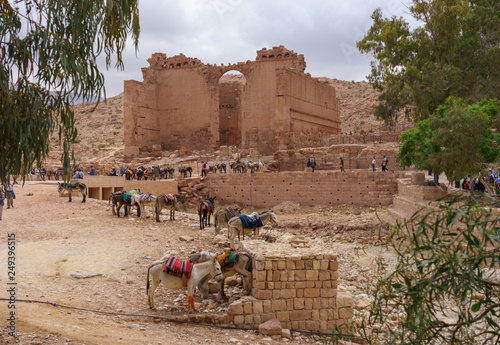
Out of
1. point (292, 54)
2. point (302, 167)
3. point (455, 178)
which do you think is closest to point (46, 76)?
point (455, 178)

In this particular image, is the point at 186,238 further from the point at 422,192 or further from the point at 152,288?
the point at 422,192

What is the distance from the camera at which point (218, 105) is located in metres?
34.2

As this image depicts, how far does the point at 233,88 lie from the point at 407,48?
1796 cm

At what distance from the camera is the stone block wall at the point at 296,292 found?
292 inches

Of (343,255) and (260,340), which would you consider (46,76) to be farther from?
(343,255)

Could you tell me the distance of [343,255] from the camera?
13.2m

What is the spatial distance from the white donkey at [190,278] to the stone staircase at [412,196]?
28.0ft

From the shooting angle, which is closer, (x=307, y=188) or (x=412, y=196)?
(x=412, y=196)

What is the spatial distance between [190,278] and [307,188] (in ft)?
50.0

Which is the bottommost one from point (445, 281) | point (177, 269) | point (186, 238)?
point (186, 238)

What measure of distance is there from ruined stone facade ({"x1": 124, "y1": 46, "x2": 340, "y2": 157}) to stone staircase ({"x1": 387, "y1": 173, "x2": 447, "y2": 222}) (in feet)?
42.9

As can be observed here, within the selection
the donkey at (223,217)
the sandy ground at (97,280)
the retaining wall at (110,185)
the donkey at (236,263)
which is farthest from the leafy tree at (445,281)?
the retaining wall at (110,185)

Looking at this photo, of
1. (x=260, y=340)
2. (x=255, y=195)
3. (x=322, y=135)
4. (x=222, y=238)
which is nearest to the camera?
(x=260, y=340)

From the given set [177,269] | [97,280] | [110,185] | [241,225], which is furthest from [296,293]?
[110,185]
